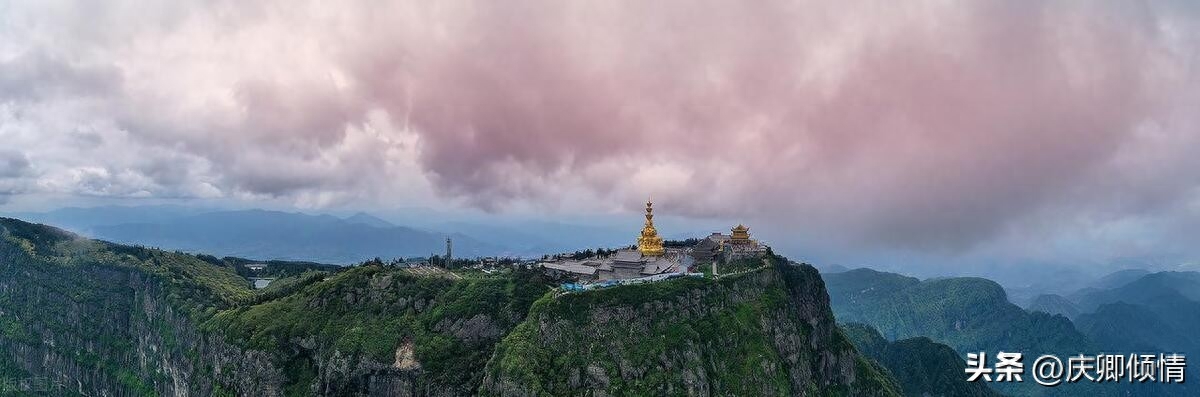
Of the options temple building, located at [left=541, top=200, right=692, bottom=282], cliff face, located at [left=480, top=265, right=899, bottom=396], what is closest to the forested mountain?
cliff face, located at [left=480, top=265, right=899, bottom=396]

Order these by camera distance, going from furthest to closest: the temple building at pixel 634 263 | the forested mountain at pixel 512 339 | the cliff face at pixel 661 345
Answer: the temple building at pixel 634 263 → the forested mountain at pixel 512 339 → the cliff face at pixel 661 345

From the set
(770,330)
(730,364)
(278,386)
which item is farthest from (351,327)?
(770,330)

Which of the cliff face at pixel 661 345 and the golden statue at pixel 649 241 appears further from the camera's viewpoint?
the golden statue at pixel 649 241

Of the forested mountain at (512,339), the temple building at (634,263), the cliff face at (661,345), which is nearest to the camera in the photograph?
the cliff face at (661,345)

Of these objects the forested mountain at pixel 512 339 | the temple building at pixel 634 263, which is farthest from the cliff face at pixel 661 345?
the temple building at pixel 634 263

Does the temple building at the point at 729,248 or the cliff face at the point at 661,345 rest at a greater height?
the temple building at the point at 729,248

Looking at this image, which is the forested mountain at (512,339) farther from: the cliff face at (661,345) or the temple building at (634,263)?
the temple building at (634,263)

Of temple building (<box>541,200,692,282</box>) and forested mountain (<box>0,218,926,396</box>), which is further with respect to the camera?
temple building (<box>541,200,692,282</box>)

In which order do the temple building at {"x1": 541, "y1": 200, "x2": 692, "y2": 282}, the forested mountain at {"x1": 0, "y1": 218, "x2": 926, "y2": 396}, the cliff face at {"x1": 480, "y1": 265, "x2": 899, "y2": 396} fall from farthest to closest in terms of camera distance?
the temple building at {"x1": 541, "y1": 200, "x2": 692, "y2": 282} < the forested mountain at {"x1": 0, "y1": 218, "x2": 926, "y2": 396} < the cliff face at {"x1": 480, "y1": 265, "x2": 899, "y2": 396}

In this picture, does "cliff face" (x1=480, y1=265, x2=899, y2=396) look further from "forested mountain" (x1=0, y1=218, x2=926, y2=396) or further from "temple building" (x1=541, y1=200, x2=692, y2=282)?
"temple building" (x1=541, y1=200, x2=692, y2=282)
